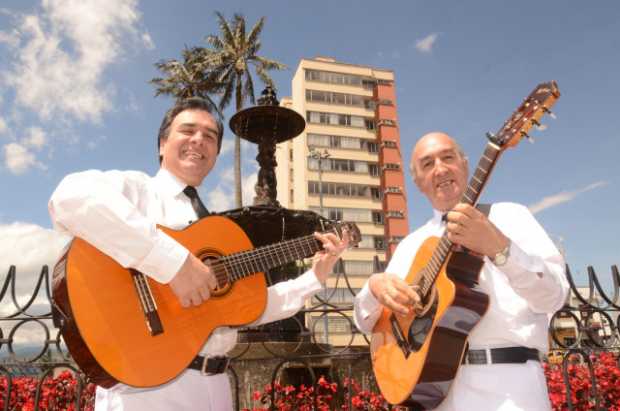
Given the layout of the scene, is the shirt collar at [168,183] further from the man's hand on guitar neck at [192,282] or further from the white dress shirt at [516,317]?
the white dress shirt at [516,317]

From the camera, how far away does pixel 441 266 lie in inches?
95.9

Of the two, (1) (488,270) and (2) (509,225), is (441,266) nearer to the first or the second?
(1) (488,270)

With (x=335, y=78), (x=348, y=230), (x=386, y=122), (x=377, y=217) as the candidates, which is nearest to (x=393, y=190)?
(x=377, y=217)

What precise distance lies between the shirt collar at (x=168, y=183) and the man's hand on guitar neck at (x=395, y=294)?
54.4 inches

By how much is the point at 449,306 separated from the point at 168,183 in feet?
5.99

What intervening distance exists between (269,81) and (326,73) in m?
22.9

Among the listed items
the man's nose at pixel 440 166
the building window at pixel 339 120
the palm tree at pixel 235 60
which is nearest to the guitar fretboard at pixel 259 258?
the man's nose at pixel 440 166

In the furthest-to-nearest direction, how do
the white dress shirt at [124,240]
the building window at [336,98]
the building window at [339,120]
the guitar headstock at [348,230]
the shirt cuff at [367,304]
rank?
the building window at [336,98]
the building window at [339,120]
the guitar headstock at [348,230]
the shirt cuff at [367,304]
the white dress shirt at [124,240]

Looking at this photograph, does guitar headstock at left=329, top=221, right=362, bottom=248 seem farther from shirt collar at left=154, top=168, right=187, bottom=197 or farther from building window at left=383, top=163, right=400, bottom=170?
building window at left=383, top=163, right=400, bottom=170

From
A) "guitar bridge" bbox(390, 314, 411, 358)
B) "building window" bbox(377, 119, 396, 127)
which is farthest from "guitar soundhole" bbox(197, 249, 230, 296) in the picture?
"building window" bbox(377, 119, 396, 127)

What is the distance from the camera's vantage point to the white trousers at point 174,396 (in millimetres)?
2072

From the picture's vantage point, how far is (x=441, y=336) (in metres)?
2.27

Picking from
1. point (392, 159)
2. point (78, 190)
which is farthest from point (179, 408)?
point (392, 159)

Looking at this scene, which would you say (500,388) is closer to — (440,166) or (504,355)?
→ (504,355)
